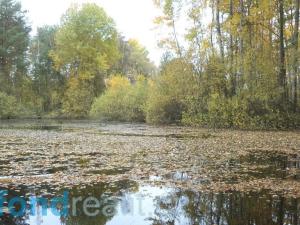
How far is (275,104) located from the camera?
23.3 m

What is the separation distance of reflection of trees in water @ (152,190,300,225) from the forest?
56.3ft

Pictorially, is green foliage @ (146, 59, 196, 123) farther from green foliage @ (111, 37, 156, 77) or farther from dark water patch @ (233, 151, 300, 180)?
green foliage @ (111, 37, 156, 77)

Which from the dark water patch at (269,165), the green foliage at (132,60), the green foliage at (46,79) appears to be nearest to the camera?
the dark water patch at (269,165)

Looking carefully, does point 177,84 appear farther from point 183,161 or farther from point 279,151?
point 183,161

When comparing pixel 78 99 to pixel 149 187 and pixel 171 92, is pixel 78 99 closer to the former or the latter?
pixel 171 92

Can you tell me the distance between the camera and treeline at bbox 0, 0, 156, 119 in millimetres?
45250

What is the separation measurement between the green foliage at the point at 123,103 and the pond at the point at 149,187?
916 inches

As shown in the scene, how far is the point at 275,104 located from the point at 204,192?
18111 millimetres

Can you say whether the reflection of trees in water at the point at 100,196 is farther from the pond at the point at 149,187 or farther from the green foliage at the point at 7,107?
the green foliage at the point at 7,107

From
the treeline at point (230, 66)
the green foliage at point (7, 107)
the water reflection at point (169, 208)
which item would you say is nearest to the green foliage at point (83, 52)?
the green foliage at point (7, 107)

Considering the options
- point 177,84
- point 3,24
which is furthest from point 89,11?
point 177,84

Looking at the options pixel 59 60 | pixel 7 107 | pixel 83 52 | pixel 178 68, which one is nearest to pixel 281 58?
pixel 178 68

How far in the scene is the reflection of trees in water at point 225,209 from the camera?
5.09 m

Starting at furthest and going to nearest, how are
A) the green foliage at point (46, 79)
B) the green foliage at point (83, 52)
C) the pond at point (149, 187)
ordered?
the green foliage at point (46, 79), the green foliage at point (83, 52), the pond at point (149, 187)
